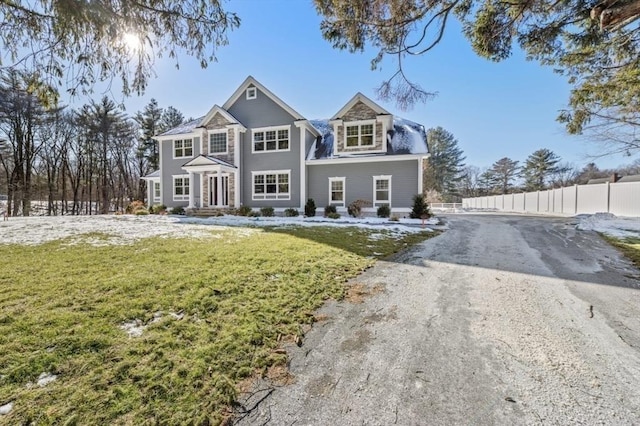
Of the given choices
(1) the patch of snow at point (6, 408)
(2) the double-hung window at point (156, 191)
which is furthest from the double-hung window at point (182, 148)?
(1) the patch of snow at point (6, 408)

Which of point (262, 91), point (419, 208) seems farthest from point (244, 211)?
point (419, 208)

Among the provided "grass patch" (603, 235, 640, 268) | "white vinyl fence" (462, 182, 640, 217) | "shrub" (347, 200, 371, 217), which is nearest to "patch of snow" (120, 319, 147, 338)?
"grass patch" (603, 235, 640, 268)

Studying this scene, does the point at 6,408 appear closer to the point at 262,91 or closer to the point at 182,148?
the point at 262,91

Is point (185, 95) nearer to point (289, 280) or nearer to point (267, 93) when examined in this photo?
point (289, 280)

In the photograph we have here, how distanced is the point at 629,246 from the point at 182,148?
22547 mm

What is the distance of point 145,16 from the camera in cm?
491

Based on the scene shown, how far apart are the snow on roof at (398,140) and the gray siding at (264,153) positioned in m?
1.38

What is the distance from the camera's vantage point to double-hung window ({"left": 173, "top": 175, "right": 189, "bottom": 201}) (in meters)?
20.0

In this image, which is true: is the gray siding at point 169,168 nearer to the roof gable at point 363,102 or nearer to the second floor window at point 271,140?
the second floor window at point 271,140

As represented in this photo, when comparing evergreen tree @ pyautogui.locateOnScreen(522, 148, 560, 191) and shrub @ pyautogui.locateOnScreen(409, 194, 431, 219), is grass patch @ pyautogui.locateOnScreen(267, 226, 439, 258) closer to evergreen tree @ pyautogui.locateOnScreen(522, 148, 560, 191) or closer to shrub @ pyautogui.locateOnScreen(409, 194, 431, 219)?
shrub @ pyautogui.locateOnScreen(409, 194, 431, 219)

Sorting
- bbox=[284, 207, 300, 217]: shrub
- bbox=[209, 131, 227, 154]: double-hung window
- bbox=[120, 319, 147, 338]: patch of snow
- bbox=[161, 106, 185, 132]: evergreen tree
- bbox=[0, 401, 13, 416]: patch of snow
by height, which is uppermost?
bbox=[161, 106, 185, 132]: evergreen tree

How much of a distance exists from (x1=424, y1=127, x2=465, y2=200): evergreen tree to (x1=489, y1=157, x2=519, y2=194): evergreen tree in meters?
8.72

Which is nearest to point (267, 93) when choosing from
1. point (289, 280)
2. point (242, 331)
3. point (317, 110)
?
point (317, 110)

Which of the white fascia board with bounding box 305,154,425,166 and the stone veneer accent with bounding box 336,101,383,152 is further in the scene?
the stone veneer accent with bounding box 336,101,383,152
